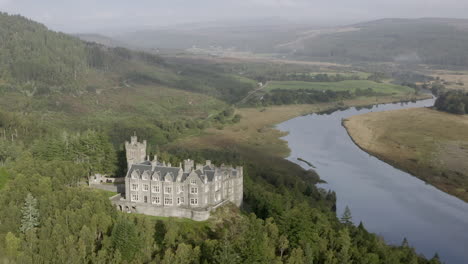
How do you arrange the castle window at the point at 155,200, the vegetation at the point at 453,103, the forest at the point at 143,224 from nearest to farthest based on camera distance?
1. the forest at the point at 143,224
2. the castle window at the point at 155,200
3. the vegetation at the point at 453,103

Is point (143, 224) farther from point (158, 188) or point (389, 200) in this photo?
point (389, 200)

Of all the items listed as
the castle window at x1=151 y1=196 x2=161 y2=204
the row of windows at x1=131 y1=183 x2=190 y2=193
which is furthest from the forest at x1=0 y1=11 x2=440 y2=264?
the row of windows at x1=131 y1=183 x2=190 y2=193

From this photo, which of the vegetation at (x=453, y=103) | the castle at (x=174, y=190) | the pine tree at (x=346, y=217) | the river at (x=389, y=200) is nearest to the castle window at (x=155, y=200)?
the castle at (x=174, y=190)

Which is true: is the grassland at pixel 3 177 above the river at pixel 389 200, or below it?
above

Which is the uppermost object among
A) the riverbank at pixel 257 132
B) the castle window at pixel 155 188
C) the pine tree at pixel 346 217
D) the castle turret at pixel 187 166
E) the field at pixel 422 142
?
the castle turret at pixel 187 166

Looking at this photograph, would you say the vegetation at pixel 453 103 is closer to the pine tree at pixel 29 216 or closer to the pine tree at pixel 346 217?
the pine tree at pixel 346 217

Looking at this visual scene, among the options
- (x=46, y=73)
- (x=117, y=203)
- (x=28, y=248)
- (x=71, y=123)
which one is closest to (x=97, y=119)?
(x=71, y=123)
